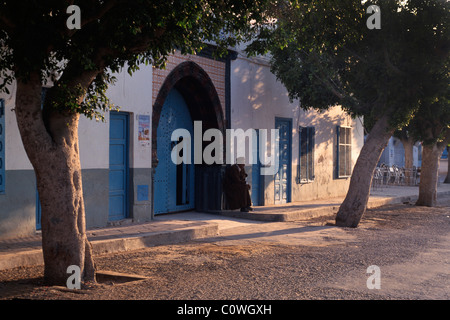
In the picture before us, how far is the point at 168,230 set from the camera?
33.6 feet

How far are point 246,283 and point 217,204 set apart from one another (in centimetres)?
770

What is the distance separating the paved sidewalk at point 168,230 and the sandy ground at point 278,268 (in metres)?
0.27

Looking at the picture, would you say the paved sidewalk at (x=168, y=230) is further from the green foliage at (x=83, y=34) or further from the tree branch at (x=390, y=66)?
the tree branch at (x=390, y=66)

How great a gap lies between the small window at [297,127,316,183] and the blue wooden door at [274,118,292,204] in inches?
21.5

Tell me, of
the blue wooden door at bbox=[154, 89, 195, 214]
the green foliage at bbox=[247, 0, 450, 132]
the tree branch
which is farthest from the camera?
the blue wooden door at bbox=[154, 89, 195, 214]

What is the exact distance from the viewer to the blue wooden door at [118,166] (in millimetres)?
11273

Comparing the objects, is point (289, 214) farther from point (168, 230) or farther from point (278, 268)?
point (278, 268)

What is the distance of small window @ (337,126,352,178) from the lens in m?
19.7

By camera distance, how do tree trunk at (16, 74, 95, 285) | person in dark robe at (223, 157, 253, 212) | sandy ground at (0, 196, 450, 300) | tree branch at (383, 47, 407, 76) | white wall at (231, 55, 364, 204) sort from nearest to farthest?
sandy ground at (0, 196, 450, 300), tree trunk at (16, 74, 95, 285), tree branch at (383, 47, 407, 76), person in dark robe at (223, 157, 253, 212), white wall at (231, 55, 364, 204)

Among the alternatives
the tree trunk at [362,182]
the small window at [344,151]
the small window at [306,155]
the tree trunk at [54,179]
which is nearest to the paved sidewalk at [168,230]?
the small window at [306,155]

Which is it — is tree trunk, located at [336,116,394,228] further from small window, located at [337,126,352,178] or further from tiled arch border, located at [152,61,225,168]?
small window, located at [337,126,352,178]

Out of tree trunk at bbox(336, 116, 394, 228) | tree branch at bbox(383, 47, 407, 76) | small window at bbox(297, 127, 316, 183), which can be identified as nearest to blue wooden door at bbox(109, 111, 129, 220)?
tree trunk at bbox(336, 116, 394, 228)
